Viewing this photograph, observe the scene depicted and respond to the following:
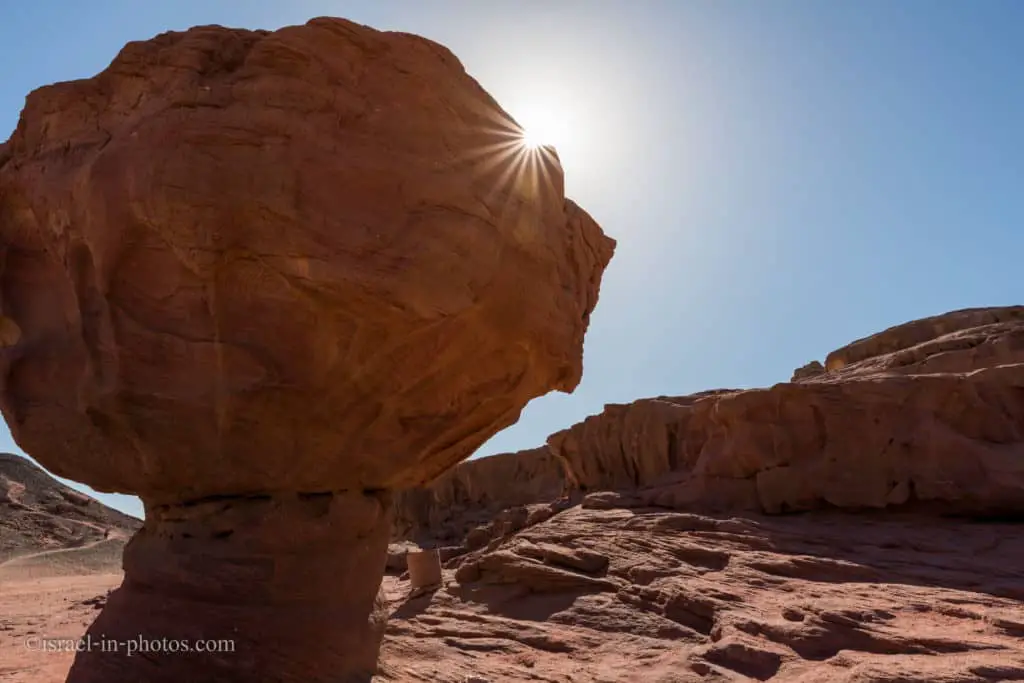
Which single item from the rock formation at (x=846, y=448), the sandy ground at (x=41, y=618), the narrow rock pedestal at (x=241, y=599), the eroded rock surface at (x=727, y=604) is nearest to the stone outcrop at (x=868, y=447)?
the rock formation at (x=846, y=448)

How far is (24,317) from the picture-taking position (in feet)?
15.2

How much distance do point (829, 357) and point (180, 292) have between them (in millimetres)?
27168

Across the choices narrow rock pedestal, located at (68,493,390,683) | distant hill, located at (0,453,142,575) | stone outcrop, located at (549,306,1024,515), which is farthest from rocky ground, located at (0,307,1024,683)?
narrow rock pedestal, located at (68,493,390,683)

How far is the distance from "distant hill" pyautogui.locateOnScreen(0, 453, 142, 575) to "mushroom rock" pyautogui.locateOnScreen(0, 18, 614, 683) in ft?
53.4

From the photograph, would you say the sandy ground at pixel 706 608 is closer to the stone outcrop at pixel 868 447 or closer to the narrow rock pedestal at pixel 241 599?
the stone outcrop at pixel 868 447

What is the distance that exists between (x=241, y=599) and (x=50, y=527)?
67.4 ft

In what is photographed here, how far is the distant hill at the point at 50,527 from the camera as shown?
1789cm

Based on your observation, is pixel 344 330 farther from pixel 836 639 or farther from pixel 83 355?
pixel 836 639

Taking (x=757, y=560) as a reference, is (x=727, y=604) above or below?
below

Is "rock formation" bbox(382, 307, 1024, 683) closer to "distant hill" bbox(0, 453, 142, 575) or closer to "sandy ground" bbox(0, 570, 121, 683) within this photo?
"sandy ground" bbox(0, 570, 121, 683)

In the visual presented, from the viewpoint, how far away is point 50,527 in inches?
791

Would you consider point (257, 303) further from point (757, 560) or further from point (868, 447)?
point (868, 447)

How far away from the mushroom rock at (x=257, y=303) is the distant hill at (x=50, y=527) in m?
16.3

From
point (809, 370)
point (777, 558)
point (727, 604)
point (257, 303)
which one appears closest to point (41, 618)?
point (257, 303)
